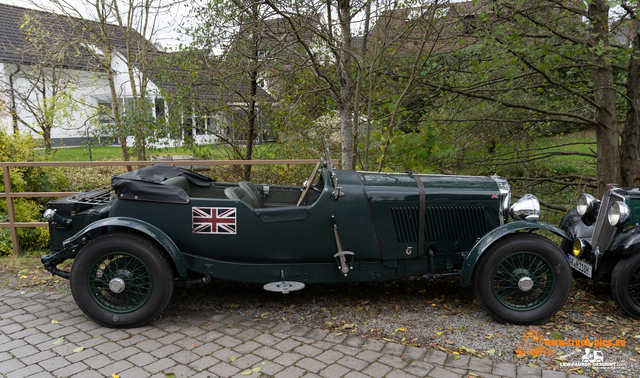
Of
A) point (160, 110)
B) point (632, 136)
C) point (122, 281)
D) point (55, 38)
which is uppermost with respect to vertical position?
point (55, 38)

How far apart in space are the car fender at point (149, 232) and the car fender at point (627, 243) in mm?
3702

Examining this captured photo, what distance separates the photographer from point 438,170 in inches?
305

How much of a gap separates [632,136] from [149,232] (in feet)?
22.9

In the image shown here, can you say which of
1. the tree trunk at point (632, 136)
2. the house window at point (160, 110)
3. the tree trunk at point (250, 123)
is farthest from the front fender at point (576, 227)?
the house window at point (160, 110)

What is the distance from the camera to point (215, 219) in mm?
3693

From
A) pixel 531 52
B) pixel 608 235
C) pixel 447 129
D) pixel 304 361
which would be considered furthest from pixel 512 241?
pixel 447 129

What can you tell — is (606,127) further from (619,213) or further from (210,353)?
(210,353)

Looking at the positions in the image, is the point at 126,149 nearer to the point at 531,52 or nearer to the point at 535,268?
the point at 531,52

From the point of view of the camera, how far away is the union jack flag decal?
369 cm

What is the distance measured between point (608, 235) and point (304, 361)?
290 cm

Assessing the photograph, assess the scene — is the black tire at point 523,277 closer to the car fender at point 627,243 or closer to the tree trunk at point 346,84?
the car fender at point 627,243

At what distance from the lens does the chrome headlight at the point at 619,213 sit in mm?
3699

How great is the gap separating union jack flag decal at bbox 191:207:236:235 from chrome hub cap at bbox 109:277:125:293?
2.37 ft

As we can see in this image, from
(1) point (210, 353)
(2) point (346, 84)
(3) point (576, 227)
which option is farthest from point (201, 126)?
(3) point (576, 227)
